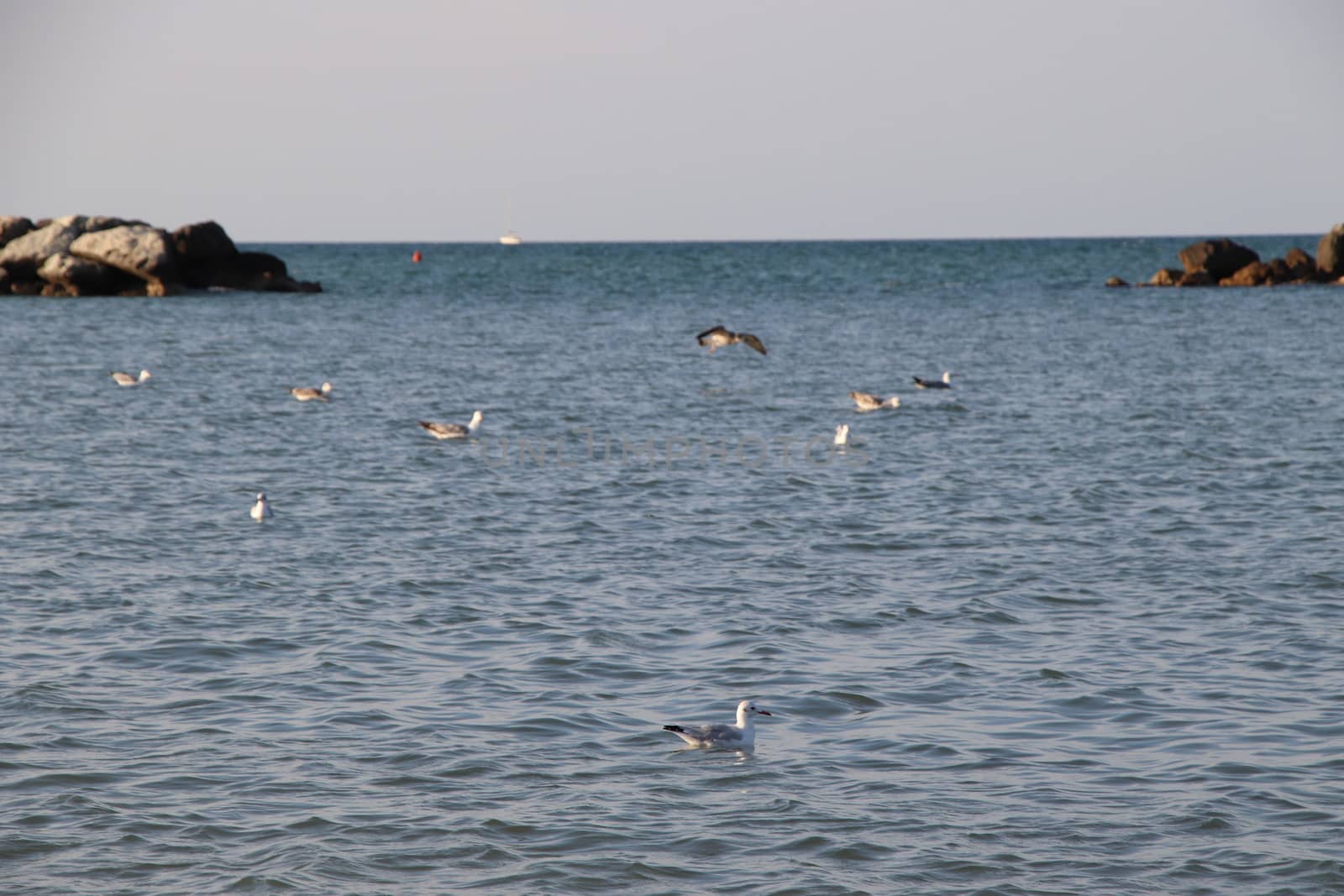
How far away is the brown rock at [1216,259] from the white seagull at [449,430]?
2352 inches

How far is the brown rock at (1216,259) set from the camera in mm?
76312

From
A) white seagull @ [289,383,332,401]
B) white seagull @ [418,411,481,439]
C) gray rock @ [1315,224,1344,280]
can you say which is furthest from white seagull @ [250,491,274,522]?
gray rock @ [1315,224,1344,280]

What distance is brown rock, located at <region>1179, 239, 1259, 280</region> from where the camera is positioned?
7631cm

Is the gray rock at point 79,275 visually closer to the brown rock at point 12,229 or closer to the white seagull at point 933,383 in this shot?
the brown rock at point 12,229

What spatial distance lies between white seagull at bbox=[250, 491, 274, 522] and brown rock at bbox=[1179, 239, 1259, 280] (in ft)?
222

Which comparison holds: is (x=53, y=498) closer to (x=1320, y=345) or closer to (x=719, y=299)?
(x=1320, y=345)

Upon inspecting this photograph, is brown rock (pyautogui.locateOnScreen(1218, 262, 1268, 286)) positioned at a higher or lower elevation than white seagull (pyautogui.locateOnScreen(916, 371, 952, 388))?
higher

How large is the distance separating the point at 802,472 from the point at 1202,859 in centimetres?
1506

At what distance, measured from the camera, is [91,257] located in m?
64.2

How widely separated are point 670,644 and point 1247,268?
70.8m

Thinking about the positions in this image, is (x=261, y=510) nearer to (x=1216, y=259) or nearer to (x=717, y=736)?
(x=717, y=736)

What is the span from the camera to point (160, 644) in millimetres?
12977

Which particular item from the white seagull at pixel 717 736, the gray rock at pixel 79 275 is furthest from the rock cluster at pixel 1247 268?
the white seagull at pixel 717 736

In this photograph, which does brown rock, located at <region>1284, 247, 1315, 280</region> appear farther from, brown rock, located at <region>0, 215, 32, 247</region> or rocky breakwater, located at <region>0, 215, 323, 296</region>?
brown rock, located at <region>0, 215, 32, 247</region>
